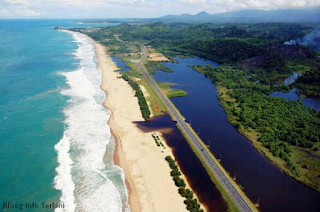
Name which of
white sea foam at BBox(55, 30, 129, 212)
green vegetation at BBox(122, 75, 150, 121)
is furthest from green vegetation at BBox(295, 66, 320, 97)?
white sea foam at BBox(55, 30, 129, 212)

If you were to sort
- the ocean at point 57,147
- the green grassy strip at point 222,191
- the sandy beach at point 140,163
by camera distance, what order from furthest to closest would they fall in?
the ocean at point 57,147 → the sandy beach at point 140,163 → the green grassy strip at point 222,191

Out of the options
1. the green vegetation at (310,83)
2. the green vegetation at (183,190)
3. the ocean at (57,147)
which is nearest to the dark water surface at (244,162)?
the green vegetation at (183,190)

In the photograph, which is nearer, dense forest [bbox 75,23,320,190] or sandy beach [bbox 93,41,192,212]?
sandy beach [bbox 93,41,192,212]

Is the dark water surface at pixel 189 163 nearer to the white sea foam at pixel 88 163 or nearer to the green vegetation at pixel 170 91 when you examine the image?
the white sea foam at pixel 88 163

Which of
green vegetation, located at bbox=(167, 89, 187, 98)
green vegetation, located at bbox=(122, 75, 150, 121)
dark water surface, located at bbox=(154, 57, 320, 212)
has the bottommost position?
dark water surface, located at bbox=(154, 57, 320, 212)

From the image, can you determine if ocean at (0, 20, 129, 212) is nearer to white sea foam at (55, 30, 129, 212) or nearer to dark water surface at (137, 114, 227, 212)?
white sea foam at (55, 30, 129, 212)

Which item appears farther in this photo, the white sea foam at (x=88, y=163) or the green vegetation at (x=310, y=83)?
the green vegetation at (x=310, y=83)

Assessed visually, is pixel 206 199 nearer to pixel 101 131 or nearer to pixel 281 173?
pixel 281 173
